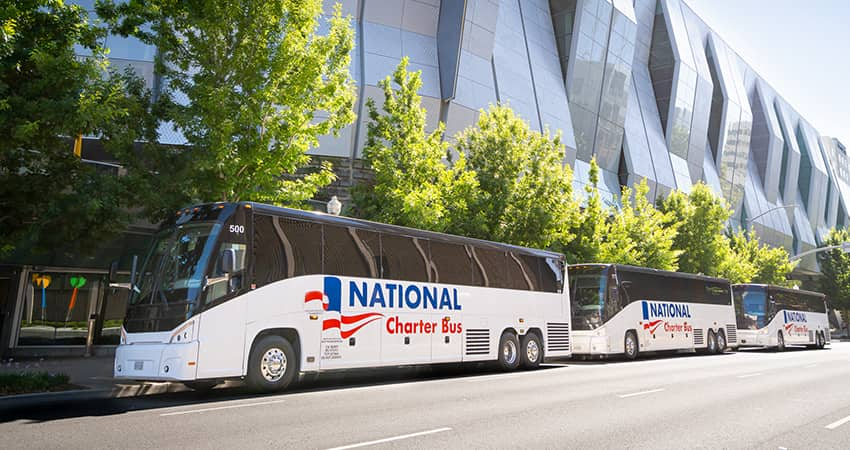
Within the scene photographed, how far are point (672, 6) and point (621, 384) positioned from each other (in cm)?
4651

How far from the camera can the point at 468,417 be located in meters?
8.60

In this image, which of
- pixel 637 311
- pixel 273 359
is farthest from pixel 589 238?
pixel 273 359

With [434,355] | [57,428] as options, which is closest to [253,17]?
[434,355]

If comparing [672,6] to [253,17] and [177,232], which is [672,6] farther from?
[177,232]

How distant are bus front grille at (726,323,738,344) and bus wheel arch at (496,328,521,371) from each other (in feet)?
53.4

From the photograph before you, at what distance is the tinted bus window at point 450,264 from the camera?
1535 cm

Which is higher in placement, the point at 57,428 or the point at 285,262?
the point at 285,262

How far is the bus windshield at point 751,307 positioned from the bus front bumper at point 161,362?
29.0 metres

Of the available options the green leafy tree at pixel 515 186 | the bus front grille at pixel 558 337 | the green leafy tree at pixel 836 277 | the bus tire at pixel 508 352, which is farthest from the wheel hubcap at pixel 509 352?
the green leafy tree at pixel 836 277

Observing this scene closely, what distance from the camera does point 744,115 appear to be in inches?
2375

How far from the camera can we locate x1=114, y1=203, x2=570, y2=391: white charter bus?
1070cm

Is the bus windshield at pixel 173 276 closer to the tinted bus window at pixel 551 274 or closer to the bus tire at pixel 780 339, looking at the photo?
the tinted bus window at pixel 551 274

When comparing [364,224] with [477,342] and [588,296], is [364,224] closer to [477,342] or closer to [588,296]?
[477,342]

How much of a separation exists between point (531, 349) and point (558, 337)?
1459mm
